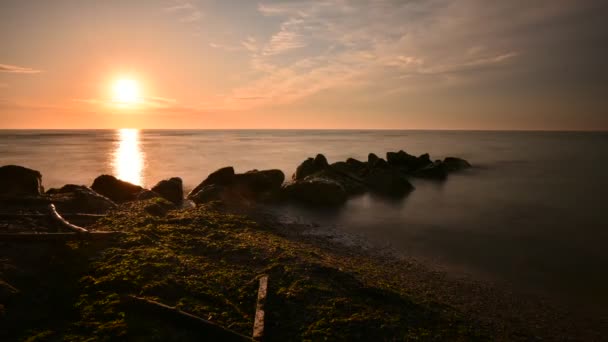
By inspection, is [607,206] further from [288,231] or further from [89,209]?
[89,209]

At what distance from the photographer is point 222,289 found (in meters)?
7.88

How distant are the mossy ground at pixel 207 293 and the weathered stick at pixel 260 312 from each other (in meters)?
0.20

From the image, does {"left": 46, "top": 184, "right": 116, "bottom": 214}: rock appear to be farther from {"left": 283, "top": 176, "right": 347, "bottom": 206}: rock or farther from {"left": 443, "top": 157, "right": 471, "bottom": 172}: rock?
{"left": 443, "top": 157, "right": 471, "bottom": 172}: rock

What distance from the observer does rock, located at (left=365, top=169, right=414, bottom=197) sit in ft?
84.4

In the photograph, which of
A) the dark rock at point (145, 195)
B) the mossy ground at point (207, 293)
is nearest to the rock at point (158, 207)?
the dark rock at point (145, 195)

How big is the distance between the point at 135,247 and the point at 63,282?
94.5 inches

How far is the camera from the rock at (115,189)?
60.3ft

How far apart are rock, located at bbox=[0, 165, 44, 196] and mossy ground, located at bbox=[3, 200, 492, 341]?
9.70 metres

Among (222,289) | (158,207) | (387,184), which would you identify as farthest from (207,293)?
(387,184)

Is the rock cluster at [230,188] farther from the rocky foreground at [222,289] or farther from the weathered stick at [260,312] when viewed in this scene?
the weathered stick at [260,312]

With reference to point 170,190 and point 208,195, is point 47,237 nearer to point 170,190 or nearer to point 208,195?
point 208,195

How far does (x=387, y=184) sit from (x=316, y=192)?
8.03 meters

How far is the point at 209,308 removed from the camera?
6977 millimetres

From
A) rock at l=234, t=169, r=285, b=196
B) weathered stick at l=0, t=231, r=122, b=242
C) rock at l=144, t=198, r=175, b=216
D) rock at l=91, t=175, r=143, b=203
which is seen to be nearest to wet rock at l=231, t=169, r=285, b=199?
rock at l=234, t=169, r=285, b=196
